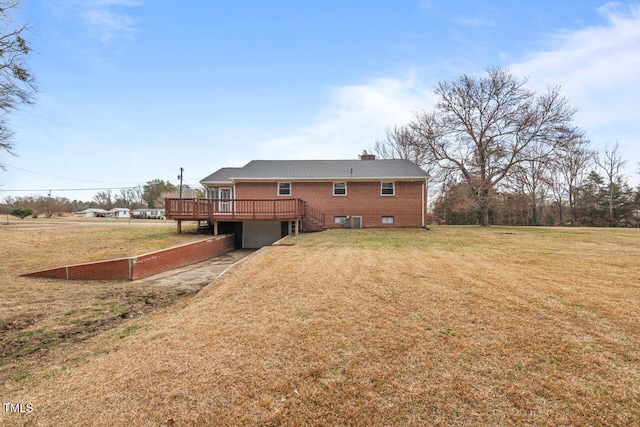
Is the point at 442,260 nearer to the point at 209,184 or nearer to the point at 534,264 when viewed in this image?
the point at 534,264

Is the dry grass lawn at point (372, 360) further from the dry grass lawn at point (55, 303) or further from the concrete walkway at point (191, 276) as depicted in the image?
the concrete walkway at point (191, 276)

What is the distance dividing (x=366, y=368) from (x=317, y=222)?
15.7m

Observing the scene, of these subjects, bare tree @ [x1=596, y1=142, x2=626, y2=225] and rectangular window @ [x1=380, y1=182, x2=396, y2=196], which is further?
bare tree @ [x1=596, y1=142, x2=626, y2=225]

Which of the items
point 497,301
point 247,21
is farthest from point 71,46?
point 497,301

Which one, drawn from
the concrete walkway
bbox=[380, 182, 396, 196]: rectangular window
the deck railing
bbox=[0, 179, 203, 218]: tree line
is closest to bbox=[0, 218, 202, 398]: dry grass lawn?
the concrete walkway

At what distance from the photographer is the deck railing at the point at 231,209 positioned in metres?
15.1

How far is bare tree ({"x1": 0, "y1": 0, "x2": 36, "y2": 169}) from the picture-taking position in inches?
418

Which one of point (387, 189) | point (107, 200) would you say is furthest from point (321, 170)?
point (107, 200)

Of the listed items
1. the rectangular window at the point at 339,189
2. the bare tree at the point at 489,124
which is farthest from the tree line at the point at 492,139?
the rectangular window at the point at 339,189

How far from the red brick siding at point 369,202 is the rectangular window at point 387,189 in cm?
20

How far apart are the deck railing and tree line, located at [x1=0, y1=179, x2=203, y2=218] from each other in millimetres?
33614

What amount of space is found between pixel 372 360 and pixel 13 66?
16.2 m

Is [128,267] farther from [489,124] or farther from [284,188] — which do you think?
[489,124]

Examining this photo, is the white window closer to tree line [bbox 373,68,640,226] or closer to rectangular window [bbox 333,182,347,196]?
rectangular window [bbox 333,182,347,196]
